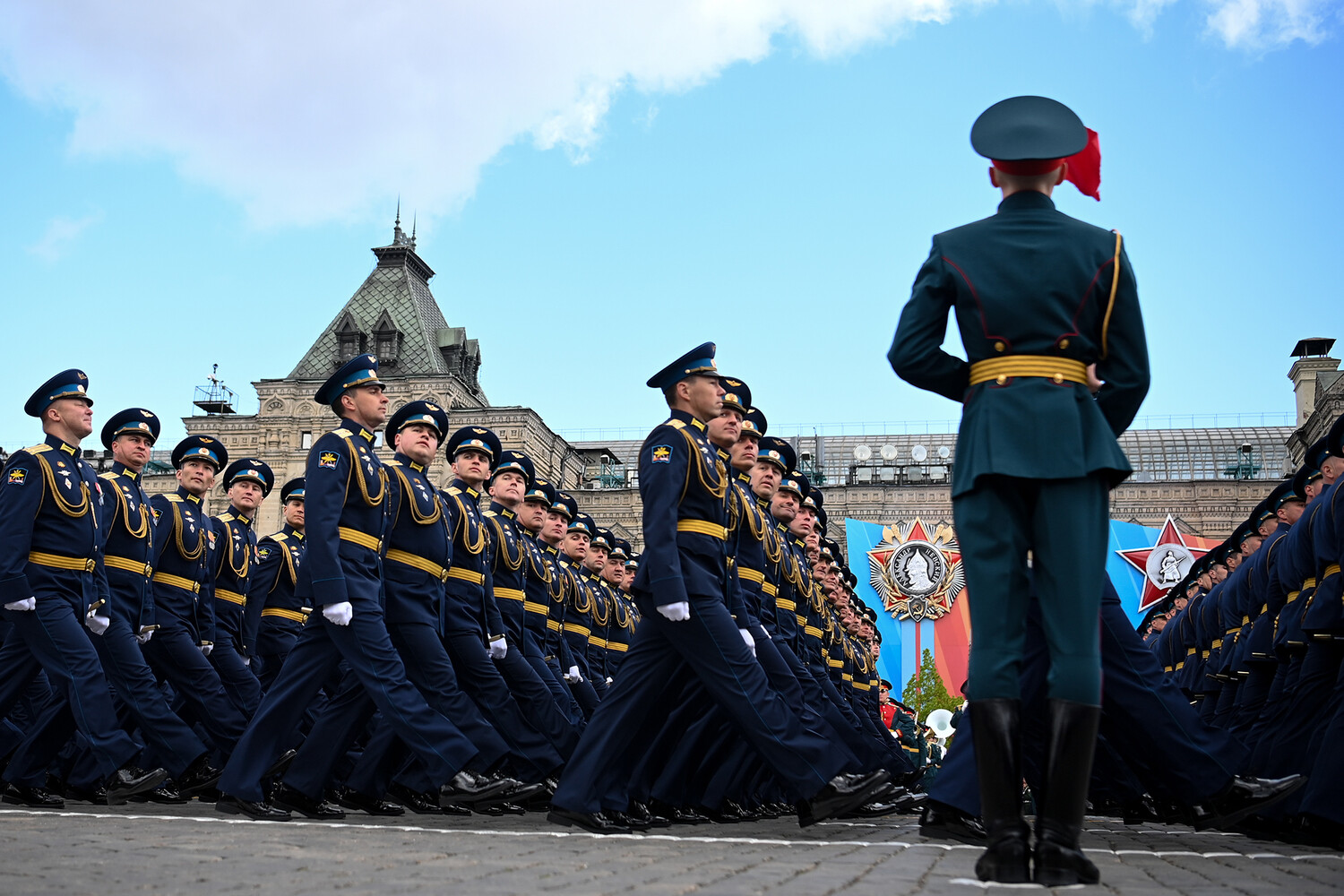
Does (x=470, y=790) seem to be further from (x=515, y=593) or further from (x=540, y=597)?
(x=540, y=597)

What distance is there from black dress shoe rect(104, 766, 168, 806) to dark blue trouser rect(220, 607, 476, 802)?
0.99m

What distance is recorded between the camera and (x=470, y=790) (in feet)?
21.3

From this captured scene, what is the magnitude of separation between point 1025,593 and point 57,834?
3401 millimetres

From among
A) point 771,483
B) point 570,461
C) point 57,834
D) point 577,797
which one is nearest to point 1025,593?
point 577,797

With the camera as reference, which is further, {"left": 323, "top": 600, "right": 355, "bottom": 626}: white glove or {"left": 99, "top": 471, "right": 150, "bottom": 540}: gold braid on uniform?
{"left": 99, "top": 471, "right": 150, "bottom": 540}: gold braid on uniform

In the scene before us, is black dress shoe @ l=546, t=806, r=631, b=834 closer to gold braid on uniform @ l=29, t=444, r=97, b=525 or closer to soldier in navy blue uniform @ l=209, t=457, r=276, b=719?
gold braid on uniform @ l=29, t=444, r=97, b=525

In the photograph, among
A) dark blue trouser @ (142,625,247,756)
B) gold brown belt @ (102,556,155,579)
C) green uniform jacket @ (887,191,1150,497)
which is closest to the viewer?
A: green uniform jacket @ (887,191,1150,497)

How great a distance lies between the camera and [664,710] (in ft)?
20.9

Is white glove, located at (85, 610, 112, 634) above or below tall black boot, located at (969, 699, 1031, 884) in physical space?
above

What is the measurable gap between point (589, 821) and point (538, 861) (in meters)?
1.89

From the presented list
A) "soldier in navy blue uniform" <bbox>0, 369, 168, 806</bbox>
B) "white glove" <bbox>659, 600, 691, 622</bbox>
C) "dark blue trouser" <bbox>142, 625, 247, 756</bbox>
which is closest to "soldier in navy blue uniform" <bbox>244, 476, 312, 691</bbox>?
"dark blue trouser" <bbox>142, 625, 247, 756</bbox>

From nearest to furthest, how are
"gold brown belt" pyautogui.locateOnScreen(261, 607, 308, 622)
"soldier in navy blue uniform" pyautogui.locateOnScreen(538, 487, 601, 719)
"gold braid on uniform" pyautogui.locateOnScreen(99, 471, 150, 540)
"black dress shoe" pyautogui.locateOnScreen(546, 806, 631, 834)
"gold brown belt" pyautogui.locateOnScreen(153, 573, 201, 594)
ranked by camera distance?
"black dress shoe" pyautogui.locateOnScreen(546, 806, 631, 834) < "gold braid on uniform" pyautogui.locateOnScreen(99, 471, 150, 540) < "gold brown belt" pyautogui.locateOnScreen(153, 573, 201, 594) < "gold brown belt" pyautogui.locateOnScreen(261, 607, 308, 622) < "soldier in navy blue uniform" pyautogui.locateOnScreen(538, 487, 601, 719)

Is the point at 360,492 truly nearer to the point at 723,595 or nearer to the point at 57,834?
the point at 723,595

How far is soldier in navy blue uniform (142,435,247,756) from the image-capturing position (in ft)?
27.3
